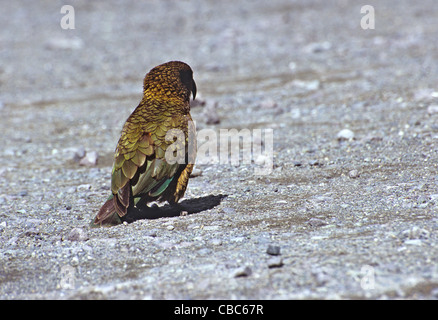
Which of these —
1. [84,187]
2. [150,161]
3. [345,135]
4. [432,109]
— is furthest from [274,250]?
[432,109]

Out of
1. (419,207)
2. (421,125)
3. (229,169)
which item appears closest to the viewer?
(419,207)

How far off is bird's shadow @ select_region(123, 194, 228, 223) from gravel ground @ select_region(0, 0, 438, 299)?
4 centimetres

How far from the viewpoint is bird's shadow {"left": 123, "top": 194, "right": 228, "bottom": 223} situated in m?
6.01

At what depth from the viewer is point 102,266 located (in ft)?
15.8

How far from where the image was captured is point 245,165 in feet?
25.1

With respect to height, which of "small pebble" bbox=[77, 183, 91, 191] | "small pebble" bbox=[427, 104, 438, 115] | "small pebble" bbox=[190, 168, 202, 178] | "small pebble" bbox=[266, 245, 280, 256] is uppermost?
"small pebble" bbox=[427, 104, 438, 115]

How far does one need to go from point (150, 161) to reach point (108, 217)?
64cm

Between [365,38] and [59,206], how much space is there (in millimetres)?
10577

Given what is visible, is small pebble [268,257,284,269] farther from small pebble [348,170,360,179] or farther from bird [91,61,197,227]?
small pebble [348,170,360,179]

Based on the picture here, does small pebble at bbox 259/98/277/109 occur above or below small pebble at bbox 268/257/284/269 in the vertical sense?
above

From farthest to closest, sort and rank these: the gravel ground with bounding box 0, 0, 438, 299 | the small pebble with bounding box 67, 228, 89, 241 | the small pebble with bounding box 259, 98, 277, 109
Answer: the small pebble with bounding box 259, 98, 277, 109 → the small pebble with bounding box 67, 228, 89, 241 → the gravel ground with bounding box 0, 0, 438, 299

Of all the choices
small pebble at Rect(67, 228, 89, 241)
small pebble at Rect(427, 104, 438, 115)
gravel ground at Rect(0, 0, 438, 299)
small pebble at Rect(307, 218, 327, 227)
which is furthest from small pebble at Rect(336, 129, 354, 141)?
small pebble at Rect(67, 228, 89, 241)
